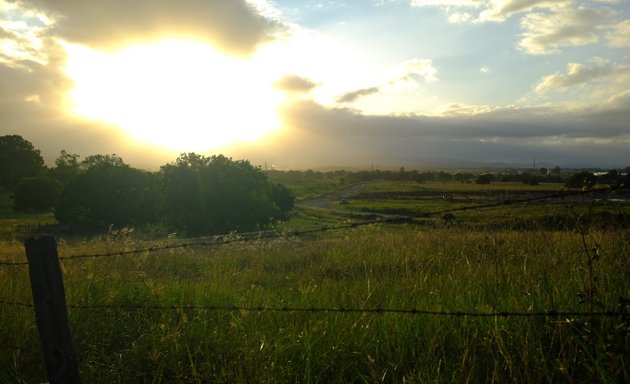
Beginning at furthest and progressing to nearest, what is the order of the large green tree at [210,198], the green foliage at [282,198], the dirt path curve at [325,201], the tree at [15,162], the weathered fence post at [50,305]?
1. the dirt path curve at [325,201]
2. the tree at [15,162]
3. the green foliage at [282,198]
4. the large green tree at [210,198]
5. the weathered fence post at [50,305]

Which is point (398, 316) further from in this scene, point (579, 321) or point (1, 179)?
point (1, 179)

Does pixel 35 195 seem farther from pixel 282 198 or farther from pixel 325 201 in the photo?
pixel 325 201

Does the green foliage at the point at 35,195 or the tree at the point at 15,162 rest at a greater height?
the tree at the point at 15,162

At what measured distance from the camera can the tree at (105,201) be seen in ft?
171

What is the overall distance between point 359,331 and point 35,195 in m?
78.5

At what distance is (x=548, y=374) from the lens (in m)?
3.18

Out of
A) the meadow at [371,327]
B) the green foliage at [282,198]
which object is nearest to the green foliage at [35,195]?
the green foliage at [282,198]

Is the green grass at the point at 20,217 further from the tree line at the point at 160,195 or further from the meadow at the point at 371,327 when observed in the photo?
the meadow at the point at 371,327

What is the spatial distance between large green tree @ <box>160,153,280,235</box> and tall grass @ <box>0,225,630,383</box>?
3443cm

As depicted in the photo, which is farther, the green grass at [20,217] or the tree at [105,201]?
the green grass at [20,217]

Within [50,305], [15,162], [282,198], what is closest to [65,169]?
[15,162]

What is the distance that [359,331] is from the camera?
163 inches

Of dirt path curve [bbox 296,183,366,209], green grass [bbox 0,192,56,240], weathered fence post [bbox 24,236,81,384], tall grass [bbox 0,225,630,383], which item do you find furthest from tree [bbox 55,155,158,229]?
dirt path curve [bbox 296,183,366,209]

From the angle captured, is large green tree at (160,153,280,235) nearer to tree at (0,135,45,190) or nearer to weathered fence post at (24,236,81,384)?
weathered fence post at (24,236,81,384)
